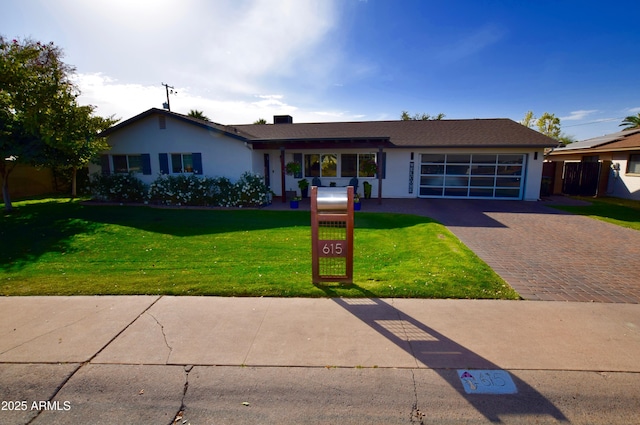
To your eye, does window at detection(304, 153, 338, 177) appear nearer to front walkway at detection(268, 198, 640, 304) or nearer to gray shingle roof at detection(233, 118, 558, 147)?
gray shingle roof at detection(233, 118, 558, 147)

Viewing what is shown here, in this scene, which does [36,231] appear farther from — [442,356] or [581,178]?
[581,178]

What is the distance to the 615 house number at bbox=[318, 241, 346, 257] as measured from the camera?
5.09 metres

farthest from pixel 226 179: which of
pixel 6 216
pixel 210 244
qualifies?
pixel 6 216

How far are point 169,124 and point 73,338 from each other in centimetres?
1284

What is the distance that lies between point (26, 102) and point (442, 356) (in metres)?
15.0

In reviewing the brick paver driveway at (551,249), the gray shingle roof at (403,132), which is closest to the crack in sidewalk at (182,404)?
the brick paver driveway at (551,249)

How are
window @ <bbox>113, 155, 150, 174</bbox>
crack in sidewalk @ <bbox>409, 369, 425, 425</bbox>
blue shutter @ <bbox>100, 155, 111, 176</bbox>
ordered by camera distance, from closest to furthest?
1. crack in sidewalk @ <bbox>409, 369, 425, 425</bbox>
2. window @ <bbox>113, 155, 150, 174</bbox>
3. blue shutter @ <bbox>100, 155, 111, 176</bbox>

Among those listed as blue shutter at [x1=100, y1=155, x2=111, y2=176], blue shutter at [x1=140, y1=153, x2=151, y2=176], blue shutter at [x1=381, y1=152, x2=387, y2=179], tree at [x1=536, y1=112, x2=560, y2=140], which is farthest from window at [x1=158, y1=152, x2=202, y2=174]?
tree at [x1=536, y1=112, x2=560, y2=140]

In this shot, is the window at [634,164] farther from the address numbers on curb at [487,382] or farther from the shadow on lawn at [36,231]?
the shadow on lawn at [36,231]

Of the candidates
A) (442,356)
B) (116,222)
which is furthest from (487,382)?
(116,222)

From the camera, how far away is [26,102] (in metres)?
10.8

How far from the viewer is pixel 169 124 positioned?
47.3 feet

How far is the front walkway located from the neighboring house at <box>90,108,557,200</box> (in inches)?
103

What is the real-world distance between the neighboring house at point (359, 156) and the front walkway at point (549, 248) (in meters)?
2.62
